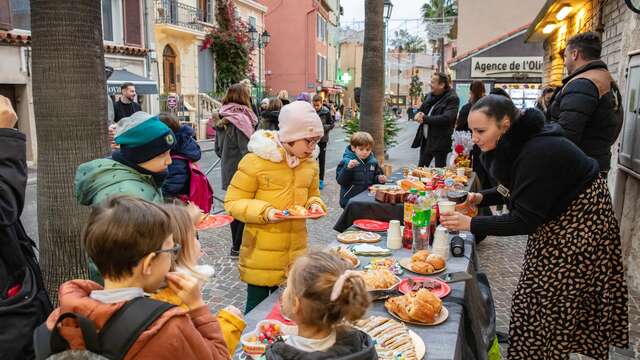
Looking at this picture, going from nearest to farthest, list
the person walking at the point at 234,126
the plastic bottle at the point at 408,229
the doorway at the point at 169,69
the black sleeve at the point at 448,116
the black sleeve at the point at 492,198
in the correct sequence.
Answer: the plastic bottle at the point at 408,229
the black sleeve at the point at 492,198
the person walking at the point at 234,126
the black sleeve at the point at 448,116
the doorway at the point at 169,69

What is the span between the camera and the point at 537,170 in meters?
2.82

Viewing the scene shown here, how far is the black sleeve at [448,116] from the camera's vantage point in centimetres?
792

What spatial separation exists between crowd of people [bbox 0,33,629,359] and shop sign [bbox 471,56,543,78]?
53.2ft

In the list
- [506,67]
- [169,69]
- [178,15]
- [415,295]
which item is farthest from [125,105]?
[178,15]

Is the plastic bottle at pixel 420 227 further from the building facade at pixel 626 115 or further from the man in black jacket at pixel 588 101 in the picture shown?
the building facade at pixel 626 115

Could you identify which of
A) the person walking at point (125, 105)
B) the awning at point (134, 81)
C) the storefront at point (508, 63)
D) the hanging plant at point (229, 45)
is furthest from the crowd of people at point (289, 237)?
the hanging plant at point (229, 45)

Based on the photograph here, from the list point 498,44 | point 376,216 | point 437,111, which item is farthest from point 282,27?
point 376,216

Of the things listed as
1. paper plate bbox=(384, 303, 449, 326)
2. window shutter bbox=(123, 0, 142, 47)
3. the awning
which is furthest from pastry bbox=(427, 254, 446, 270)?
window shutter bbox=(123, 0, 142, 47)

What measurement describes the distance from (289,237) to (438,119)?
5087 mm

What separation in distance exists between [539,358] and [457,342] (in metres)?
1.04

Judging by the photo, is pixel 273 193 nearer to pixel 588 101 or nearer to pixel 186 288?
pixel 186 288

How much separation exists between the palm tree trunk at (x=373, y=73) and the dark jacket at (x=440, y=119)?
9.25 feet

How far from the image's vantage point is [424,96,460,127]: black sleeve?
7922mm

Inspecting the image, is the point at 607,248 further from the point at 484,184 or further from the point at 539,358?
the point at 484,184
